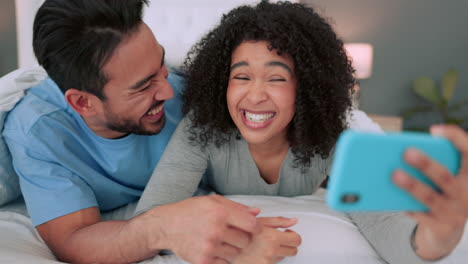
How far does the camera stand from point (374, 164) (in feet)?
1.74

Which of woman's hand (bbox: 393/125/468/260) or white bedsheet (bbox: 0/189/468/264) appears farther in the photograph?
white bedsheet (bbox: 0/189/468/264)

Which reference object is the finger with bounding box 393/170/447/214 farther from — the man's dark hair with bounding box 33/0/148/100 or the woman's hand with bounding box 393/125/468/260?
the man's dark hair with bounding box 33/0/148/100

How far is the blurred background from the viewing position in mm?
3922

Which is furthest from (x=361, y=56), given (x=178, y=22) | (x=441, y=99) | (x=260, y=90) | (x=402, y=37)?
(x=260, y=90)

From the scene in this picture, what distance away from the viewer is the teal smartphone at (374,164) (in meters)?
0.52

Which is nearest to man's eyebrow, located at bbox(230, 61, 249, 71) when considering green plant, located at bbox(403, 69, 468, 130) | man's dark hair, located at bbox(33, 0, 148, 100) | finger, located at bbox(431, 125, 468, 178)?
man's dark hair, located at bbox(33, 0, 148, 100)

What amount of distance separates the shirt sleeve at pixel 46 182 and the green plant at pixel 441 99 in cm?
341

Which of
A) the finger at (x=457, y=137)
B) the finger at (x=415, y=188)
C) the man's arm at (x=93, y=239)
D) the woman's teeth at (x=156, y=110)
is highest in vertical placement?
the finger at (x=457, y=137)

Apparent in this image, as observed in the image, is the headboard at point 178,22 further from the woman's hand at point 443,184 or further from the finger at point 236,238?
the woman's hand at point 443,184

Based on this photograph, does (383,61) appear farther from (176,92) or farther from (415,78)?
(176,92)

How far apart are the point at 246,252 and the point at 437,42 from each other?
149 inches

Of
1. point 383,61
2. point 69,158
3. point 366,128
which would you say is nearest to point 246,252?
point 69,158

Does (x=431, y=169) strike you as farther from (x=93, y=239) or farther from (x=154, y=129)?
(x=154, y=129)

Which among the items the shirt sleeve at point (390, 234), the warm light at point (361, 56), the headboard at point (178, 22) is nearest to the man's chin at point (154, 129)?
the shirt sleeve at point (390, 234)
